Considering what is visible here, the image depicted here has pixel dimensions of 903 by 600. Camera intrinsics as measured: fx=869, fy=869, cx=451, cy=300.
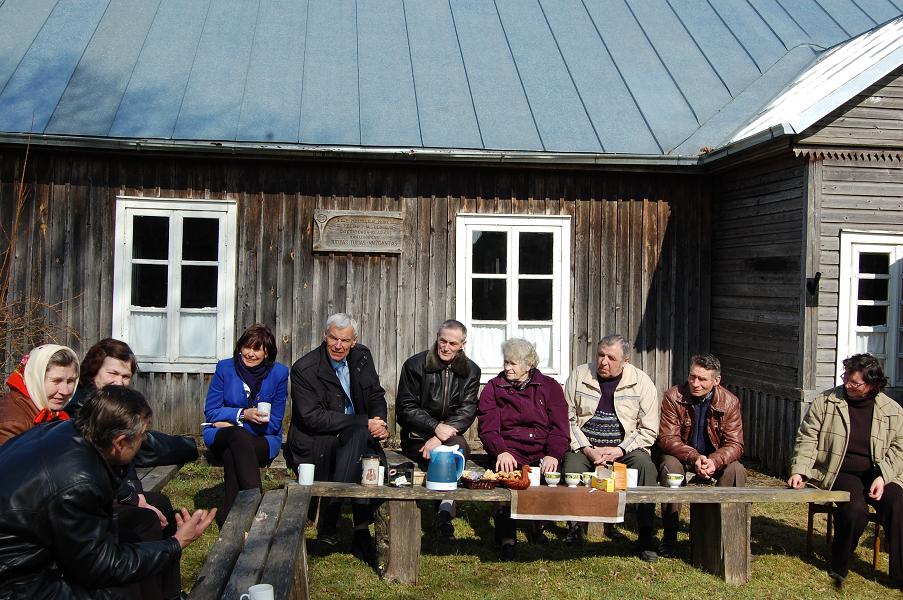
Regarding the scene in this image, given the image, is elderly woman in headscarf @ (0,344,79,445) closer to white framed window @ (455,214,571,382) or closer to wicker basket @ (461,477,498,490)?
wicker basket @ (461,477,498,490)

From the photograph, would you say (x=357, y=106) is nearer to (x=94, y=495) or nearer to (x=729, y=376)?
(x=729, y=376)

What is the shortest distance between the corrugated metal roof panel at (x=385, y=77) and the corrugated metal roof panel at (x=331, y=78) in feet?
0.37

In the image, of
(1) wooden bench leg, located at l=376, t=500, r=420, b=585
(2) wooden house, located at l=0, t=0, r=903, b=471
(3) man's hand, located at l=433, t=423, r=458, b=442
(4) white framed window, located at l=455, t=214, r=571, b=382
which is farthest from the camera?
(4) white framed window, located at l=455, t=214, r=571, b=382

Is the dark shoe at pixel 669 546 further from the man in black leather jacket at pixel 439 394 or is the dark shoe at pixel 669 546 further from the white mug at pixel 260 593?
the white mug at pixel 260 593

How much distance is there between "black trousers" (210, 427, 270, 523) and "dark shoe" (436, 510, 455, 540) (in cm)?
127

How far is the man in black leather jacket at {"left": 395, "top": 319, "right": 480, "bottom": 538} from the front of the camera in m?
6.16

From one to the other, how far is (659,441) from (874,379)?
144 cm

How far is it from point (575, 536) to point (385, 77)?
604cm

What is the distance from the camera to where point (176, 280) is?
8891 millimetres

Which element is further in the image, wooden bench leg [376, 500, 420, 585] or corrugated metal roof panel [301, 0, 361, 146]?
corrugated metal roof panel [301, 0, 361, 146]

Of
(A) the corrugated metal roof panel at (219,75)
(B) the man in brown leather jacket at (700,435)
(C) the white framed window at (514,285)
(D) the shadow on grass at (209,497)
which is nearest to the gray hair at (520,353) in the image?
(B) the man in brown leather jacket at (700,435)

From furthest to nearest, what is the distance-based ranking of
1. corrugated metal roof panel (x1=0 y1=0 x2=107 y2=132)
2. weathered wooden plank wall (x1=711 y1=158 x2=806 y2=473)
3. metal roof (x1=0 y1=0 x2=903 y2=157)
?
metal roof (x1=0 y1=0 x2=903 y2=157)
corrugated metal roof panel (x1=0 y1=0 x2=107 y2=132)
weathered wooden plank wall (x1=711 y1=158 x2=806 y2=473)

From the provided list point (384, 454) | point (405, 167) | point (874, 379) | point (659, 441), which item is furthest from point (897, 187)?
point (384, 454)

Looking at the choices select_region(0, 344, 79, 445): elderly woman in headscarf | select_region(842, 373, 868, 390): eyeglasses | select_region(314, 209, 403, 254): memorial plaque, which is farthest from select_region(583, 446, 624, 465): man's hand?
select_region(314, 209, 403, 254): memorial plaque
